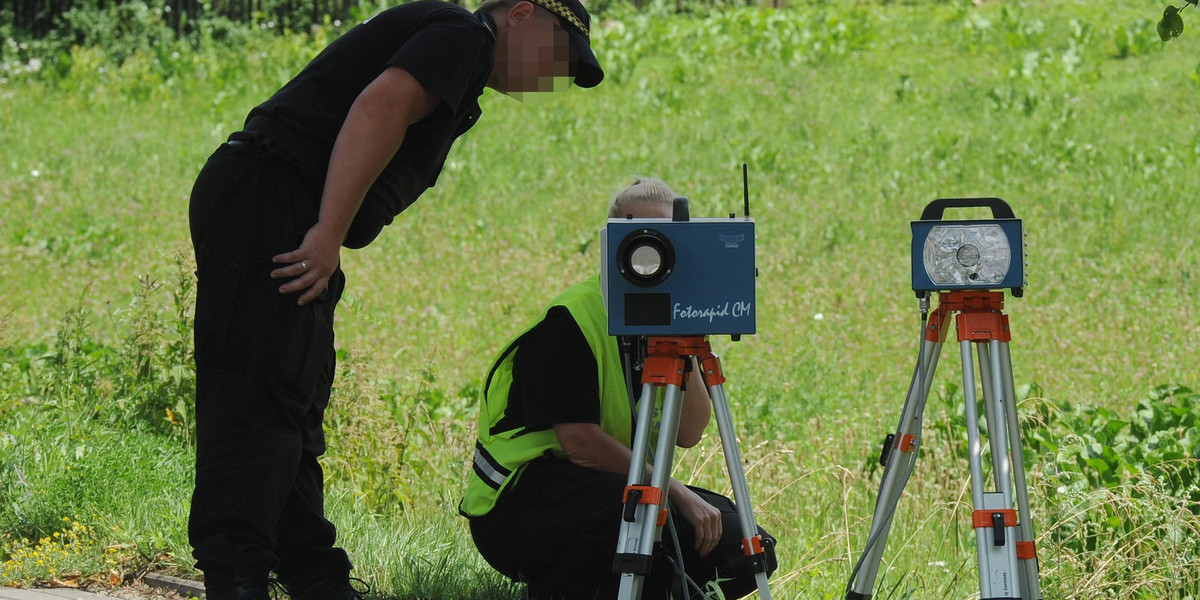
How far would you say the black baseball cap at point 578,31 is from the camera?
2.65m

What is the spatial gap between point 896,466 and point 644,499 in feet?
2.31

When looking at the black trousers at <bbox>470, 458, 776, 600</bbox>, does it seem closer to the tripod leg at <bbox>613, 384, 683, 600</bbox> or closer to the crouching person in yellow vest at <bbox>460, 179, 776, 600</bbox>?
the crouching person in yellow vest at <bbox>460, 179, 776, 600</bbox>

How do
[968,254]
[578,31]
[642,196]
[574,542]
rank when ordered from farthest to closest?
[642,196] < [574,542] < [578,31] < [968,254]

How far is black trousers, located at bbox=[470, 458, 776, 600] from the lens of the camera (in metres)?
2.96

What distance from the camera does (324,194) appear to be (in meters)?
2.53

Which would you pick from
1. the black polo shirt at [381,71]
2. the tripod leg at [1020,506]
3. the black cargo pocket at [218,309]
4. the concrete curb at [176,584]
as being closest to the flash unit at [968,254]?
the tripod leg at [1020,506]

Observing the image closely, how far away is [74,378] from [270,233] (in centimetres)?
299

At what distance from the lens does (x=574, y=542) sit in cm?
297

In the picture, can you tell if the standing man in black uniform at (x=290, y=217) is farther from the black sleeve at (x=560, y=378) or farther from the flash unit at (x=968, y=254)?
the flash unit at (x=968, y=254)

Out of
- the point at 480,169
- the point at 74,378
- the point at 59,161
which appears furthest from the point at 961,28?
the point at 74,378

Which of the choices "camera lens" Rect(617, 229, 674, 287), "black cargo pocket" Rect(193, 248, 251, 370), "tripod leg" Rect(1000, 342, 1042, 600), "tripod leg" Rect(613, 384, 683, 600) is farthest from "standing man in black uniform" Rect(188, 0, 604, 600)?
"tripod leg" Rect(1000, 342, 1042, 600)

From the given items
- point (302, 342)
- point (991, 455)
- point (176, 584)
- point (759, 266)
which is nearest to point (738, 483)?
point (991, 455)

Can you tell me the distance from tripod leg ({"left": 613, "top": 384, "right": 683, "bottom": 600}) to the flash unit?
626 millimetres

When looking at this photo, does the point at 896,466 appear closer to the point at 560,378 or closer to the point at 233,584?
the point at 560,378
